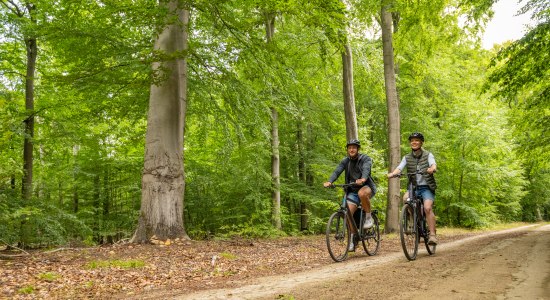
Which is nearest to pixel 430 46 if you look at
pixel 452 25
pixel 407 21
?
pixel 452 25

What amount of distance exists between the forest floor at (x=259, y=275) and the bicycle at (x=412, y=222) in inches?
10.7

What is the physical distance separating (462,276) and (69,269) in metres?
5.84

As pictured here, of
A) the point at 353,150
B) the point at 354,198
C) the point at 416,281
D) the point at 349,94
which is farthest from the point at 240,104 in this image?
the point at 416,281

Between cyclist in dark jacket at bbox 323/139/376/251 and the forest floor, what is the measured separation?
91cm

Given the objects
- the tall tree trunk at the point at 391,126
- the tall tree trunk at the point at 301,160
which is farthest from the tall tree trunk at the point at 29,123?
the tall tree trunk at the point at 301,160

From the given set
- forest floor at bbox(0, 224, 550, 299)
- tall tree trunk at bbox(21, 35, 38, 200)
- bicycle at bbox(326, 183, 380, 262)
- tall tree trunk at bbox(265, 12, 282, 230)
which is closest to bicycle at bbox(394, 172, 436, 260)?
forest floor at bbox(0, 224, 550, 299)

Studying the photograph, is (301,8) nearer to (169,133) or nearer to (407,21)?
(169,133)

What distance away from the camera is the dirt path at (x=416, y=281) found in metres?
4.14

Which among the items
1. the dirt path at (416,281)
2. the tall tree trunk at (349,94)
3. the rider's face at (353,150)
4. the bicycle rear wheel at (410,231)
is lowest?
the dirt path at (416,281)

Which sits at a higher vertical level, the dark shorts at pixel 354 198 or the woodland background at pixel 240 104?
the woodland background at pixel 240 104

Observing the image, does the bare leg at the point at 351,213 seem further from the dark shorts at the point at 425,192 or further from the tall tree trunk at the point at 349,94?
the tall tree trunk at the point at 349,94

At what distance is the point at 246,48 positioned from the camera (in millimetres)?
10555

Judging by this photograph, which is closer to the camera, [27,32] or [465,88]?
[27,32]

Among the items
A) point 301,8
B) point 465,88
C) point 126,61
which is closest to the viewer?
point 301,8
